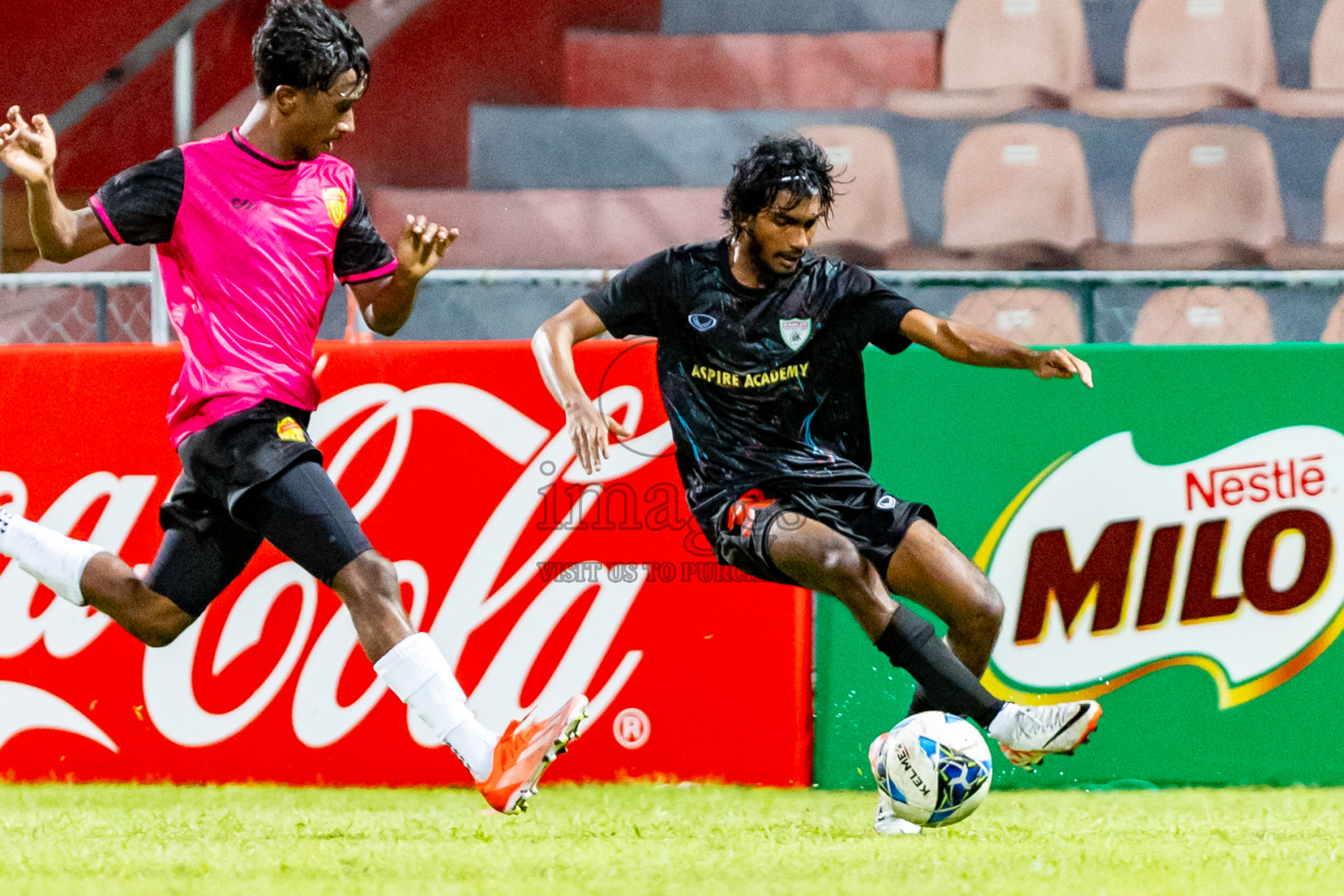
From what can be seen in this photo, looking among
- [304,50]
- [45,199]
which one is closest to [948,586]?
[304,50]

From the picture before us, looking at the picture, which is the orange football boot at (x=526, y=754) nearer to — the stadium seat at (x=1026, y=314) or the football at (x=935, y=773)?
the football at (x=935, y=773)

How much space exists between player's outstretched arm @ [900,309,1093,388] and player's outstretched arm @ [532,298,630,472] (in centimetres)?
85

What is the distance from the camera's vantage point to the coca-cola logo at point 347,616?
5.32 metres

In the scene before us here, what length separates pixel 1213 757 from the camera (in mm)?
5242

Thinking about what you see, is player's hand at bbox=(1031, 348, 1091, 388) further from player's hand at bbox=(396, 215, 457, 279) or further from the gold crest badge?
the gold crest badge

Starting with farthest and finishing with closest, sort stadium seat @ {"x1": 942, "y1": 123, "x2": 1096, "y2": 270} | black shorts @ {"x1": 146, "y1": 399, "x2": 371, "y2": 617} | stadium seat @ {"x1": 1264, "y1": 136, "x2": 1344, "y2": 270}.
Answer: stadium seat @ {"x1": 942, "y1": 123, "x2": 1096, "y2": 270} < stadium seat @ {"x1": 1264, "y1": 136, "x2": 1344, "y2": 270} < black shorts @ {"x1": 146, "y1": 399, "x2": 371, "y2": 617}

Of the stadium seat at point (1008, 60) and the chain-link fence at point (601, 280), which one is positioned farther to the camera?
the stadium seat at point (1008, 60)

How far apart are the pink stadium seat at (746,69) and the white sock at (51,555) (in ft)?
16.5

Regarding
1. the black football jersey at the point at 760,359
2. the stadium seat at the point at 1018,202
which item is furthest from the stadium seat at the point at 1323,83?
the black football jersey at the point at 760,359

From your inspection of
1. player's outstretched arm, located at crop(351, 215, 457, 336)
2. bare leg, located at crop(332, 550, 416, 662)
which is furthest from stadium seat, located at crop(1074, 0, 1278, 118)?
bare leg, located at crop(332, 550, 416, 662)

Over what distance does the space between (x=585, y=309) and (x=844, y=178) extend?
418 cm

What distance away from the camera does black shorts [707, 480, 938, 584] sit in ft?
14.4

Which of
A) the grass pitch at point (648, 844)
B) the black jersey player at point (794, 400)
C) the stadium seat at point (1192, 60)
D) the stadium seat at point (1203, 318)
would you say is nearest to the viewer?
the grass pitch at point (648, 844)

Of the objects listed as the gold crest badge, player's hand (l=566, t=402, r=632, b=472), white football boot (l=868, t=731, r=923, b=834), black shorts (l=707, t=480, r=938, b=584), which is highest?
the gold crest badge
